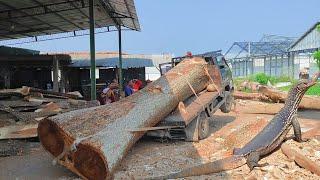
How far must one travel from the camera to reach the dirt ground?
7379mm

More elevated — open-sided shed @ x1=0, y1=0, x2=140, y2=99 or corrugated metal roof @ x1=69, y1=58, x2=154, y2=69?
open-sided shed @ x1=0, y1=0, x2=140, y2=99

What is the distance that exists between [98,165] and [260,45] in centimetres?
4653

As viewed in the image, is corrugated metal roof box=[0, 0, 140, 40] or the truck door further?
corrugated metal roof box=[0, 0, 140, 40]

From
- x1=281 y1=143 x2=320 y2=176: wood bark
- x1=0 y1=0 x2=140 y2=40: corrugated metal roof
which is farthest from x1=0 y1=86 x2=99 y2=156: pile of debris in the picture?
x1=281 y1=143 x2=320 y2=176: wood bark

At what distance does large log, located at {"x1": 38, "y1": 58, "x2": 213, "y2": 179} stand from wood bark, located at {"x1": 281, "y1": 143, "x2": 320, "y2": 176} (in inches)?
114

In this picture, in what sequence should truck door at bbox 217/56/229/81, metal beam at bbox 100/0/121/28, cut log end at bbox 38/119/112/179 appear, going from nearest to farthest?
cut log end at bbox 38/119/112/179
truck door at bbox 217/56/229/81
metal beam at bbox 100/0/121/28

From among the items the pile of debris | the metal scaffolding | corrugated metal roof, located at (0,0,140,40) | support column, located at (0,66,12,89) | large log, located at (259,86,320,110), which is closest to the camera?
the pile of debris

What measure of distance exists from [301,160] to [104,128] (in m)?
3.46

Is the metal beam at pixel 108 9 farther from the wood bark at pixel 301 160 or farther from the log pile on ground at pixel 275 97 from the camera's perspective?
the wood bark at pixel 301 160

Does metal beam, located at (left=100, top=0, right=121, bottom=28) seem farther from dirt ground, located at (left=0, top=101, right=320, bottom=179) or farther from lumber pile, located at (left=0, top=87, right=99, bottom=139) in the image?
dirt ground, located at (left=0, top=101, right=320, bottom=179)

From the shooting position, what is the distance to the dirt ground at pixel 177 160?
738 cm

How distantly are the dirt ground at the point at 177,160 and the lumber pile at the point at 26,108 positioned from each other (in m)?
0.55

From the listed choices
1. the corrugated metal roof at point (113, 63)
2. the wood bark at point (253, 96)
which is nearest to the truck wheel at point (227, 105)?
the wood bark at point (253, 96)

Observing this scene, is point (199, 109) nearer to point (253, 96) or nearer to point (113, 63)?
point (253, 96)
